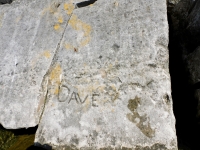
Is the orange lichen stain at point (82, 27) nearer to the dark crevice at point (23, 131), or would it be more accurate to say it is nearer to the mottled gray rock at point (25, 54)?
the mottled gray rock at point (25, 54)

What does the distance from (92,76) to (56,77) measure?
271 mm

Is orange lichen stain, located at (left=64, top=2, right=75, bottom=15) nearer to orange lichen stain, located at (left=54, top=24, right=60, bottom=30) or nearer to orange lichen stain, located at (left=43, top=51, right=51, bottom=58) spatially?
orange lichen stain, located at (left=54, top=24, right=60, bottom=30)

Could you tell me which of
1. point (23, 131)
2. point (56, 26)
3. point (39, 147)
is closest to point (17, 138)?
point (23, 131)

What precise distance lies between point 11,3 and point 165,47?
1.59 metres

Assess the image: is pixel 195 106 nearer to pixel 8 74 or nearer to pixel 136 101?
pixel 136 101

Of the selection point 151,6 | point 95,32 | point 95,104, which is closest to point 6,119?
point 95,104

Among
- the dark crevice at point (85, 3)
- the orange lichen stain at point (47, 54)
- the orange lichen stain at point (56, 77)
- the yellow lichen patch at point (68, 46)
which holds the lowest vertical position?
the orange lichen stain at point (56, 77)

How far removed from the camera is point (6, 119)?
1.74 meters

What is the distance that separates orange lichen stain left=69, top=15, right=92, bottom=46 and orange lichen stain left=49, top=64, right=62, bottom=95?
26 centimetres

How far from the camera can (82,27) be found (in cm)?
191

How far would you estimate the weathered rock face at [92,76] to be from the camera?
4.91 ft

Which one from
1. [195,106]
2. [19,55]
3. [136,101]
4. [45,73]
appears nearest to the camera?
[136,101]

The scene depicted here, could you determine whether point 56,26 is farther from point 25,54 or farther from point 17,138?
point 17,138

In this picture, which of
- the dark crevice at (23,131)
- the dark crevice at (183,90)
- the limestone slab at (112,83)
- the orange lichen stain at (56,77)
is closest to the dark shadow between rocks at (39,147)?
the limestone slab at (112,83)
